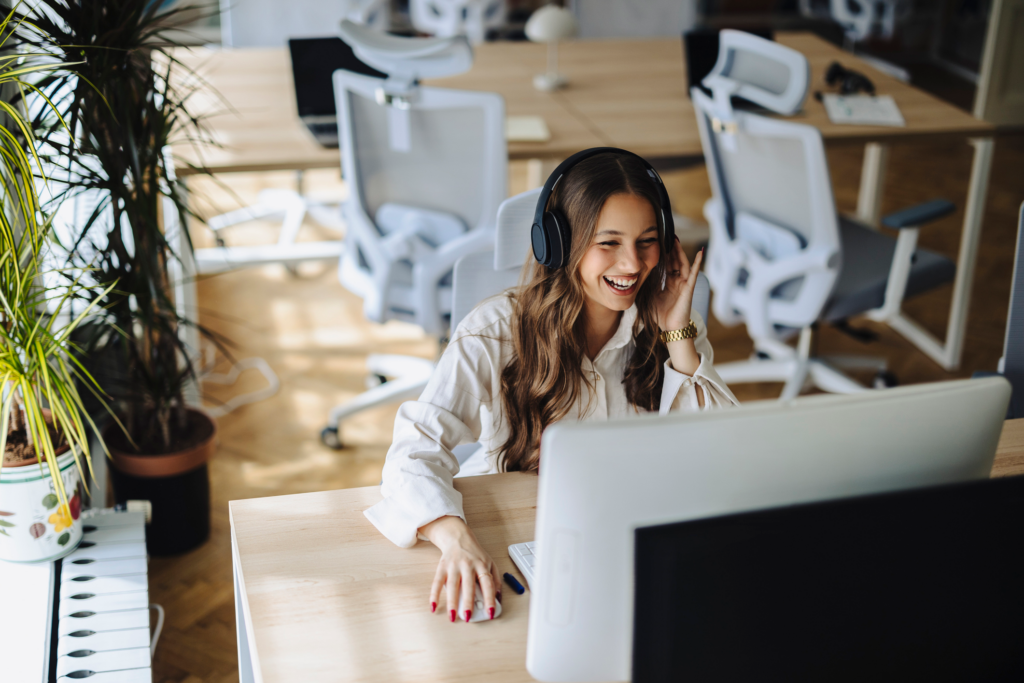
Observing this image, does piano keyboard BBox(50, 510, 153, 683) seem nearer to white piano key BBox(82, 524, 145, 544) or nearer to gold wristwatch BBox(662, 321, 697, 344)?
white piano key BBox(82, 524, 145, 544)

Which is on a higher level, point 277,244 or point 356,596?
point 356,596

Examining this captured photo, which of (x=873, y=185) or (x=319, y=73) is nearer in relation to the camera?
(x=319, y=73)

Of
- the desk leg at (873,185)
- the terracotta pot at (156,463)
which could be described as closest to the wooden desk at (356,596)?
the terracotta pot at (156,463)

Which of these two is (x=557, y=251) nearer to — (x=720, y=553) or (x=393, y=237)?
(x=720, y=553)

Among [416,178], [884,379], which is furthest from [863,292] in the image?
[416,178]

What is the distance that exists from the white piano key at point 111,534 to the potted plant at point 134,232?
179 millimetres

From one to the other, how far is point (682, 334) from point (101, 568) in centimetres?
117

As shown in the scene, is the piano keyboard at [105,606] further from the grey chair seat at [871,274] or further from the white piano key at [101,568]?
the grey chair seat at [871,274]

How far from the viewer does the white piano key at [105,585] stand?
1703mm

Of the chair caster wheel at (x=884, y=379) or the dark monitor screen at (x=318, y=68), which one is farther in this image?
the chair caster wheel at (x=884, y=379)

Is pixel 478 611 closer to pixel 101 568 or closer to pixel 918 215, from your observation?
pixel 101 568

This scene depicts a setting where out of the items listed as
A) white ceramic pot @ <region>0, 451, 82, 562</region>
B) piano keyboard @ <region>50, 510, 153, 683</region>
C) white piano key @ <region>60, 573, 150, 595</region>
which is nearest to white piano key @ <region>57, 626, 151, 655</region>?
piano keyboard @ <region>50, 510, 153, 683</region>

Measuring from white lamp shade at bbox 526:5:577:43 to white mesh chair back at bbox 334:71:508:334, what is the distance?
37.4 inches

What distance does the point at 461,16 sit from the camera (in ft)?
16.9
